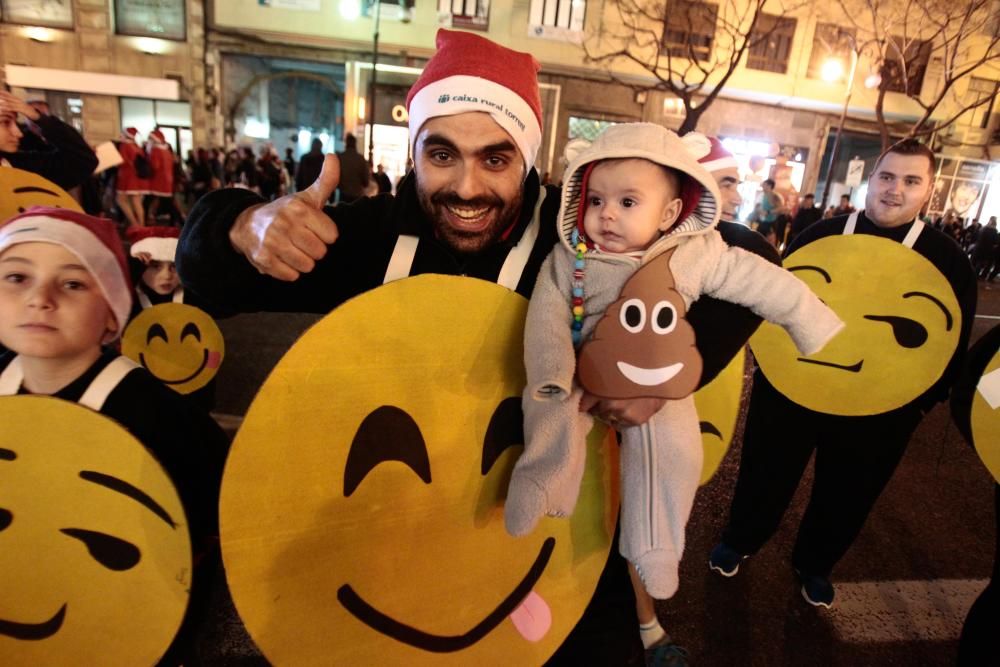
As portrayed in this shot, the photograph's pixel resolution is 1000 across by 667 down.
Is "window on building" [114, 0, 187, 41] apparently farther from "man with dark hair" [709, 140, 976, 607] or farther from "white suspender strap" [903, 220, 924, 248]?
"white suspender strap" [903, 220, 924, 248]

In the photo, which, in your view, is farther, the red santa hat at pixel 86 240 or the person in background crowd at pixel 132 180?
the person in background crowd at pixel 132 180

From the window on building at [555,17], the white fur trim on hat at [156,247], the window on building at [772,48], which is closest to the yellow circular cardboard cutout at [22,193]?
the white fur trim on hat at [156,247]

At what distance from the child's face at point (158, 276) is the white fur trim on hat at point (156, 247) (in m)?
0.05

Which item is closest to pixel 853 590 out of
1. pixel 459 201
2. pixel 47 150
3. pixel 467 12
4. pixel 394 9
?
pixel 459 201

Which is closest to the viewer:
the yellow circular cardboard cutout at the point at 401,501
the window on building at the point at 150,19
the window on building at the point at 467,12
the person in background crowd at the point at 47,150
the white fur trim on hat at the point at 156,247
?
the yellow circular cardboard cutout at the point at 401,501

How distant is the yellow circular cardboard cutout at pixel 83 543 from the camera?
1110mm

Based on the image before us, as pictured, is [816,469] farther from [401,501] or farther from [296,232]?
[296,232]

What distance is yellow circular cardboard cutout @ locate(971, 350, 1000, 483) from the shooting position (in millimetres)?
1812

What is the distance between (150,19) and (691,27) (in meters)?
17.7

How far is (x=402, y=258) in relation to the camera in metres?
1.47

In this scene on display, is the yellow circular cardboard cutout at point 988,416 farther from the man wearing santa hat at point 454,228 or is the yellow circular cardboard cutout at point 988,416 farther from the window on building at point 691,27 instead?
the window on building at point 691,27

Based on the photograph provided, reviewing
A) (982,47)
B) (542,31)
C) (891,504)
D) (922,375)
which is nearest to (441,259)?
(922,375)

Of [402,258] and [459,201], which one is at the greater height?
[459,201]

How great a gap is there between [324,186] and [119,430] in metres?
0.65
